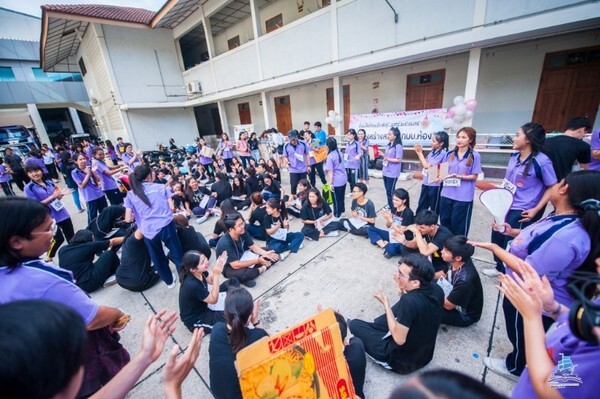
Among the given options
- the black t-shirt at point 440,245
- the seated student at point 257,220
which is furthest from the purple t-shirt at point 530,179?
the seated student at point 257,220

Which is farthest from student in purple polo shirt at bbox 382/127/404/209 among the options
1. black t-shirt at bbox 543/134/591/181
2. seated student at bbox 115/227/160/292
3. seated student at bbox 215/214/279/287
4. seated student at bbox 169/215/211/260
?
seated student at bbox 115/227/160/292

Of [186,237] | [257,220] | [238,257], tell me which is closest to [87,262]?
[186,237]

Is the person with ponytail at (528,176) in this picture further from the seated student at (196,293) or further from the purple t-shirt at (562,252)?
Result: the seated student at (196,293)

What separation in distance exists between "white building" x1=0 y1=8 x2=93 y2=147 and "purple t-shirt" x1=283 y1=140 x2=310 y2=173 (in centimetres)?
2375

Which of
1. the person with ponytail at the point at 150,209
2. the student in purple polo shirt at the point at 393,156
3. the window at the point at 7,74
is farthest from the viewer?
the window at the point at 7,74

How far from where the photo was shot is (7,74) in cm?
1966

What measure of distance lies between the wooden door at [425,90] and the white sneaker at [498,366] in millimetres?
8281

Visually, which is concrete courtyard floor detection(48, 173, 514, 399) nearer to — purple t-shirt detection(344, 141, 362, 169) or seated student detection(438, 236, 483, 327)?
seated student detection(438, 236, 483, 327)

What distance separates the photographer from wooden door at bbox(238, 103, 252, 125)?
15327 millimetres

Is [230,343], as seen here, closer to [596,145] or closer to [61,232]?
[61,232]

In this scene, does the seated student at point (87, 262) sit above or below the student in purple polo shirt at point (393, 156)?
below

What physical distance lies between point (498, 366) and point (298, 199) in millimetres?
3819

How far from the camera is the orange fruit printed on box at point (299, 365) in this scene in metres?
1.15

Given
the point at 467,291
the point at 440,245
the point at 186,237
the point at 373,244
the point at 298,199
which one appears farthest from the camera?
the point at 298,199
